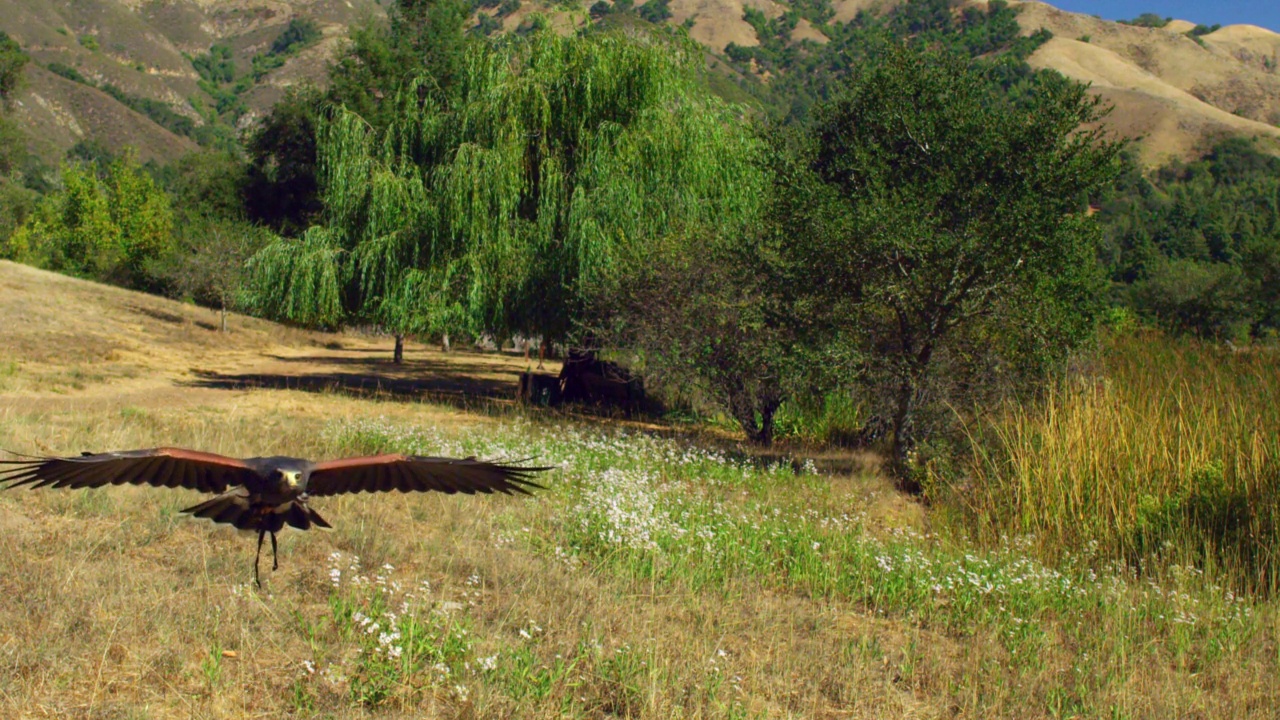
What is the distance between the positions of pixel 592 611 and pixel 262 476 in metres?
1.90

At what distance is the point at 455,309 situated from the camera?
16.4 m

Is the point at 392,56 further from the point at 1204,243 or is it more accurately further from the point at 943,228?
the point at 1204,243

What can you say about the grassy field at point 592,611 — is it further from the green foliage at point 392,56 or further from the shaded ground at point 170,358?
the green foliage at point 392,56

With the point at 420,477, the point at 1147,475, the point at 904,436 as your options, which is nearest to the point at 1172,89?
the point at 904,436

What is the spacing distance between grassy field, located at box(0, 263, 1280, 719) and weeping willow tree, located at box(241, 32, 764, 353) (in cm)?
665

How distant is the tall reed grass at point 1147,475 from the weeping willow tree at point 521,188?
22.3ft

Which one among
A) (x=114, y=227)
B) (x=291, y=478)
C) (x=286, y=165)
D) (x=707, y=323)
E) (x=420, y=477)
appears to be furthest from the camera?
(x=114, y=227)

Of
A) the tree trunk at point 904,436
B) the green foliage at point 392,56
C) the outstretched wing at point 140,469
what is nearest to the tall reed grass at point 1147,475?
the tree trunk at point 904,436

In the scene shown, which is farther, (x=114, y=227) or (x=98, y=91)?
(x=98, y=91)

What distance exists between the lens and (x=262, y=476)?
4.25 metres

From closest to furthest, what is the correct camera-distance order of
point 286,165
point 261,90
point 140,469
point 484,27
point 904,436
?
1. point 140,469
2. point 904,436
3. point 286,165
4. point 484,27
5. point 261,90

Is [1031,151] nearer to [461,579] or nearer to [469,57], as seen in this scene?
[461,579]

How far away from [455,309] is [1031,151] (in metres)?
9.37

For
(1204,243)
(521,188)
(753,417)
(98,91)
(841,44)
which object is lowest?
(753,417)
